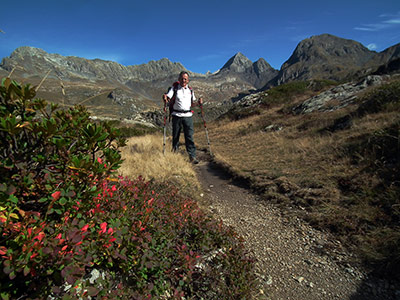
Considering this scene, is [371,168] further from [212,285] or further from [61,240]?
[61,240]

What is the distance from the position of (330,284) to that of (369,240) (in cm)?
105

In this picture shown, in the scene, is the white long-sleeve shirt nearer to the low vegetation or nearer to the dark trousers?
the dark trousers

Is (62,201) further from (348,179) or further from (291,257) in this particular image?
(348,179)

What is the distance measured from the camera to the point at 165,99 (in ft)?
25.1

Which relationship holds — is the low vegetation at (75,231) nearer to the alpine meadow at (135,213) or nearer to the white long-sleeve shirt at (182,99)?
the alpine meadow at (135,213)

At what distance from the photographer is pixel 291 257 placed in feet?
10.1

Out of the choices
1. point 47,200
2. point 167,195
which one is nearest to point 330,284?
point 167,195

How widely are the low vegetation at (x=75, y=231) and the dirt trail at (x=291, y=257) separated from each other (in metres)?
0.47

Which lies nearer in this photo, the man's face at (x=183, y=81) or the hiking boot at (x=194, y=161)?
the man's face at (x=183, y=81)

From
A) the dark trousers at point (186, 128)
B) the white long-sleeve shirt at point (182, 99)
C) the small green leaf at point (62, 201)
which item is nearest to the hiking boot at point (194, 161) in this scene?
the dark trousers at point (186, 128)

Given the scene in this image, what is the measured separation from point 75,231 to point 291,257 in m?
2.90

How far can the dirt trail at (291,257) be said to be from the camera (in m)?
2.49

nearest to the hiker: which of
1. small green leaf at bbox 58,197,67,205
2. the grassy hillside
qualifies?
the grassy hillside

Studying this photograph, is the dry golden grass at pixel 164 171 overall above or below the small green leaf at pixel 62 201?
below
